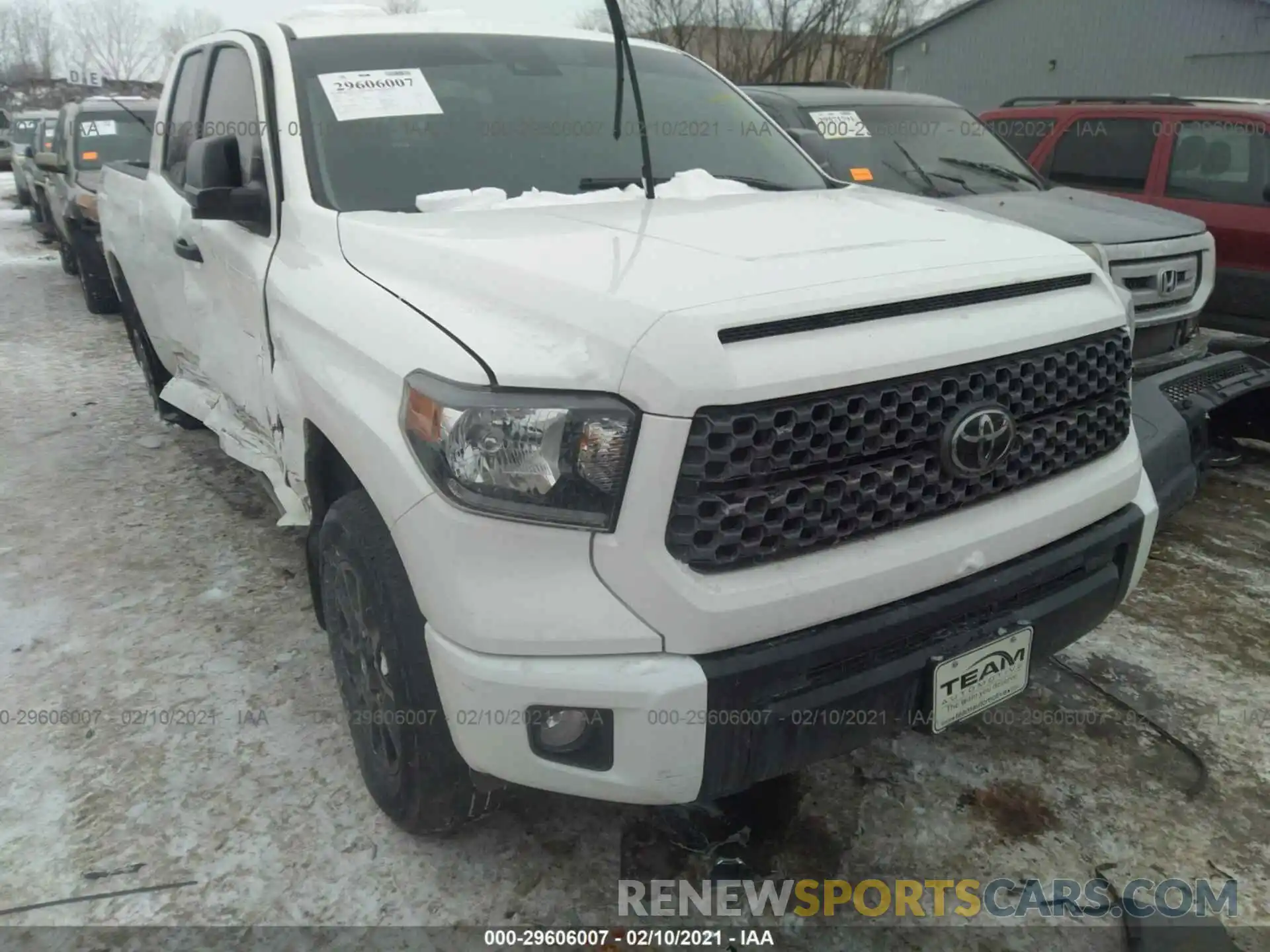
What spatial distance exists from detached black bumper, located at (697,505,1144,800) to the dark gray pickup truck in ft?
3.80

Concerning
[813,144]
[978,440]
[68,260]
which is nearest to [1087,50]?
A: [68,260]

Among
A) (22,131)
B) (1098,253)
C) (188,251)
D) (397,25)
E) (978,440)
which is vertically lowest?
(22,131)

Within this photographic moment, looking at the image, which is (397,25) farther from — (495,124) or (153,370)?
(153,370)

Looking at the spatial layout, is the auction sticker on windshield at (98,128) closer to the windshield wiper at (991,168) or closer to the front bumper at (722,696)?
the windshield wiper at (991,168)

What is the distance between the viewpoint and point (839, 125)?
6.00 meters

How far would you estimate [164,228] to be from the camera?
12.7 ft

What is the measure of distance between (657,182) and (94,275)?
7.48 meters

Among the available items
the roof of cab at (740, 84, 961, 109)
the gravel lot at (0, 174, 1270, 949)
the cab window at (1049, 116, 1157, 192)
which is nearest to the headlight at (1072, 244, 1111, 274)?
the gravel lot at (0, 174, 1270, 949)

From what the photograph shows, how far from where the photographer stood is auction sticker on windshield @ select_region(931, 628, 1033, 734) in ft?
6.54

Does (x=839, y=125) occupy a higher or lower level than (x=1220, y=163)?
higher

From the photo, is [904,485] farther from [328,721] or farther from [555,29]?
[555,29]

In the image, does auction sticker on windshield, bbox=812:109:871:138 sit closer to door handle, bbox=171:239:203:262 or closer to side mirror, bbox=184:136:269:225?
door handle, bbox=171:239:203:262

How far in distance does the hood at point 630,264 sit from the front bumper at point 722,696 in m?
0.53

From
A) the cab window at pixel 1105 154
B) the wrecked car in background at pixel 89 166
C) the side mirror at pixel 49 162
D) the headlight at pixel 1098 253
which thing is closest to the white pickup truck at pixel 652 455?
the headlight at pixel 1098 253
